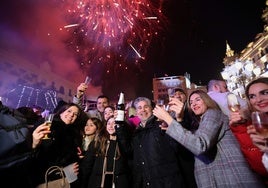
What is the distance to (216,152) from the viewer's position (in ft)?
10.3

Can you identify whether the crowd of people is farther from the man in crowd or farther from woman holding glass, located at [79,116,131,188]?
the man in crowd

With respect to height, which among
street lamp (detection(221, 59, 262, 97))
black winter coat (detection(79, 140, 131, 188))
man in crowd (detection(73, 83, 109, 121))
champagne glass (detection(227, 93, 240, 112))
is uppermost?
street lamp (detection(221, 59, 262, 97))

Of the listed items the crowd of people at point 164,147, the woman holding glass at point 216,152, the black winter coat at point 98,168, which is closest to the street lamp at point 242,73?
the crowd of people at point 164,147

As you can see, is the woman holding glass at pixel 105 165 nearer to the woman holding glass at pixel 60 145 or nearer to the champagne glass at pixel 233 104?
the woman holding glass at pixel 60 145

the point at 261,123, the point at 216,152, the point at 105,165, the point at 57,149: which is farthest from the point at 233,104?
the point at 57,149

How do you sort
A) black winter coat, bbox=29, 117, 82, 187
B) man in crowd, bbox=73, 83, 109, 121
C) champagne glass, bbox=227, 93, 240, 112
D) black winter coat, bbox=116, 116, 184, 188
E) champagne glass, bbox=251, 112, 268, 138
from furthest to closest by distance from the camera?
man in crowd, bbox=73, 83, 109, 121 → black winter coat, bbox=29, 117, 82, 187 → black winter coat, bbox=116, 116, 184, 188 → champagne glass, bbox=227, 93, 240, 112 → champagne glass, bbox=251, 112, 268, 138

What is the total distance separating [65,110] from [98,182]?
5.68ft

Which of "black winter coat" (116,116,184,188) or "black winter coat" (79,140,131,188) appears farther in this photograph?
"black winter coat" (79,140,131,188)

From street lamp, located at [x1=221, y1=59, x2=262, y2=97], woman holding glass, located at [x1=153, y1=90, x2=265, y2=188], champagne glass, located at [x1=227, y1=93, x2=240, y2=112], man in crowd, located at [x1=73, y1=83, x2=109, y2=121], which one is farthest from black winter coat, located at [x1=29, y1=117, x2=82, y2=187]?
street lamp, located at [x1=221, y1=59, x2=262, y2=97]

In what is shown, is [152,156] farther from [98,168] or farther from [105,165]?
[98,168]

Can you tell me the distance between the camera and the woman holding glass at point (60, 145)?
12.6 feet

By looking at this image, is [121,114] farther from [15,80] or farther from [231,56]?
[231,56]

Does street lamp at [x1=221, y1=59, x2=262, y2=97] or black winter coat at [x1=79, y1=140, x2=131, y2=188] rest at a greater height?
street lamp at [x1=221, y1=59, x2=262, y2=97]

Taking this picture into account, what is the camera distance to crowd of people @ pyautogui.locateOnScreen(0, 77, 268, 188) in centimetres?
287
